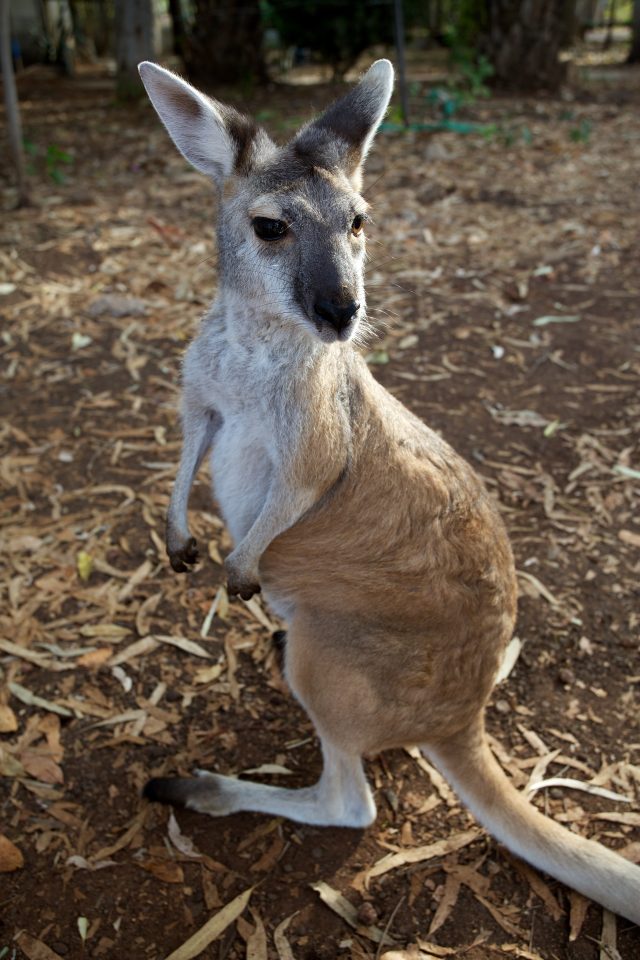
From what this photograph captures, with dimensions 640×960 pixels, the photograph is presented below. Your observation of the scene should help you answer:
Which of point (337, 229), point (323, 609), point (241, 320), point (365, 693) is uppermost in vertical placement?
point (337, 229)

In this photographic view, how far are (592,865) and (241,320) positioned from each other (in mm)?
2041

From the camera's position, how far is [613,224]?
7.33 meters

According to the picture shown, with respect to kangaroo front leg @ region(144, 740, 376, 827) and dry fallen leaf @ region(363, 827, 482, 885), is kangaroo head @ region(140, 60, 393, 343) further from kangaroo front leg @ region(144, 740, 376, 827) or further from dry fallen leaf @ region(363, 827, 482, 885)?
dry fallen leaf @ region(363, 827, 482, 885)

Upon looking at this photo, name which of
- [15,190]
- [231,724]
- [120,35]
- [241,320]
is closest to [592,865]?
[231,724]

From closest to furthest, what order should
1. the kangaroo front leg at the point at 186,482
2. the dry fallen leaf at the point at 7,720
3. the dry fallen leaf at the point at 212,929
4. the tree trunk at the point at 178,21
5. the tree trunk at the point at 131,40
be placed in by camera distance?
the dry fallen leaf at the point at 212,929, the kangaroo front leg at the point at 186,482, the dry fallen leaf at the point at 7,720, the tree trunk at the point at 131,40, the tree trunk at the point at 178,21

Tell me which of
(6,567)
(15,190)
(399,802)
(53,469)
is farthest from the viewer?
(15,190)

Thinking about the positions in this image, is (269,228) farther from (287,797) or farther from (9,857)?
(9,857)

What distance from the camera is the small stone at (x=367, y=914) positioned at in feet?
9.05

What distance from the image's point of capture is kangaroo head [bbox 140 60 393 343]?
258 cm

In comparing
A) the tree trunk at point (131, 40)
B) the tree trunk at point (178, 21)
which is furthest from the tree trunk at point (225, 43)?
the tree trunk at point (131, 40)

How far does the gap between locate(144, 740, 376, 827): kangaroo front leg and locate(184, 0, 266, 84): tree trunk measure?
11.0 meters

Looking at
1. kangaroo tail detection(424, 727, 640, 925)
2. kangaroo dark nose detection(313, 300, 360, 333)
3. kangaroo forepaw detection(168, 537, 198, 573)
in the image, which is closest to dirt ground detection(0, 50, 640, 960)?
kangaroo tail detection(424, 727, 640, 925)

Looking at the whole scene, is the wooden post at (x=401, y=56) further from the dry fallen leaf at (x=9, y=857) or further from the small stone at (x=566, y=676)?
the dry fallen leaf at (x=9, y=857)

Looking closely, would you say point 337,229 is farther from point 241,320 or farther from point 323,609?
point 323,609
